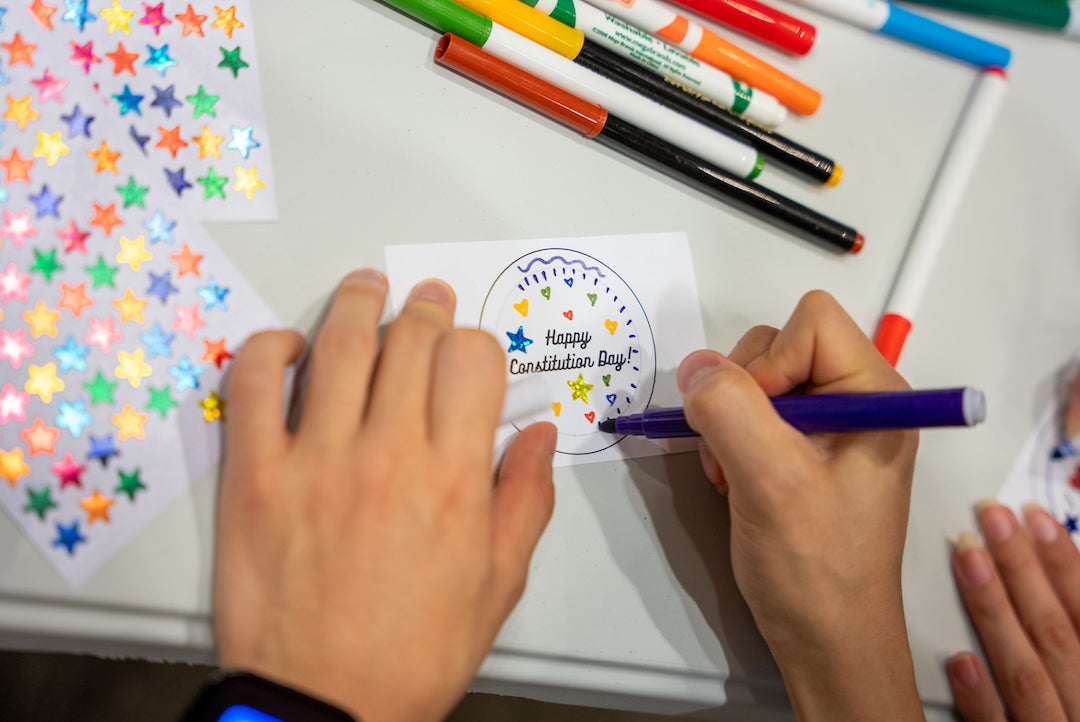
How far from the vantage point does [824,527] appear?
17.7 inches

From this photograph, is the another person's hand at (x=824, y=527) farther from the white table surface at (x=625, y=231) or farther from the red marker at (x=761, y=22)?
the red marker at (x=761, y=22)

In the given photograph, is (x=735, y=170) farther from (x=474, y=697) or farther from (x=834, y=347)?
(x=474, y=697)

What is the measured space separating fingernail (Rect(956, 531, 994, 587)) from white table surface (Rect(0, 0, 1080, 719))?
10 mm

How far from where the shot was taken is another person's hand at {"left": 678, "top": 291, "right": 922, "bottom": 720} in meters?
0.44

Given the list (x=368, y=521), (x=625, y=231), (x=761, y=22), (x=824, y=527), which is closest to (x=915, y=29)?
(x=761, y=22)

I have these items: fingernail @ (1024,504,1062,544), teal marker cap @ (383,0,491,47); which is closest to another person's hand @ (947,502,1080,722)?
fingernail @ (1024,504,1062,544)

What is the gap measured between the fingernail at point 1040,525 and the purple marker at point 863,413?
0.26m

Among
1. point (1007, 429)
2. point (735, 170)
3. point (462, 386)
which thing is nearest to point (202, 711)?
point (462, 386)

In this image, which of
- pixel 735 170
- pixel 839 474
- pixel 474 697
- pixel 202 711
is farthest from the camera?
pixel 474 697

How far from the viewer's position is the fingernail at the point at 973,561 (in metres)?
0.55

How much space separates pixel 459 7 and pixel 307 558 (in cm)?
34

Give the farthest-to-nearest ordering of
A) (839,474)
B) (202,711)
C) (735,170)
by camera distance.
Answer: (735,170)
(839,474)
(202,711)

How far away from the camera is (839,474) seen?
0.45m

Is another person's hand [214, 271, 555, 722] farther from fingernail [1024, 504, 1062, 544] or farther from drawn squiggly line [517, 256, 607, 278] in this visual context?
fingernail [1024, 504, 1062, 544]
